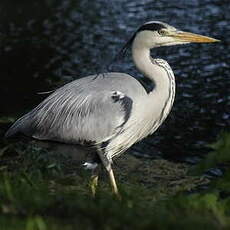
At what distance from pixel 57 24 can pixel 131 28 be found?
2.06m

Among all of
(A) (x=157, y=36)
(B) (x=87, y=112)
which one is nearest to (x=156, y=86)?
(A) (x=157, y=36)

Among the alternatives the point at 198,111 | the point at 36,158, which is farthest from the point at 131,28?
the point at 36,158

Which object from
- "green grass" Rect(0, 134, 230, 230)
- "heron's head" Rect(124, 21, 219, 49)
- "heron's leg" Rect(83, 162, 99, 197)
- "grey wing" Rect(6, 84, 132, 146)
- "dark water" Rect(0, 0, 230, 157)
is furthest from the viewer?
"dark water" Rect(0, 0, 230, 157)

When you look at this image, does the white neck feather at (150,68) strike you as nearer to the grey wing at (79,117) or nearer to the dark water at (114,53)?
the grey wing at (79,117)

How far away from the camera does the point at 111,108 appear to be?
21.1 ft

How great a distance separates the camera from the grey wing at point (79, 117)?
6426 mm

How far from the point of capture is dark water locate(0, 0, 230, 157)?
9.05m

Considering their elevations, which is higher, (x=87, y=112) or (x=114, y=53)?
(x=114, y=53)

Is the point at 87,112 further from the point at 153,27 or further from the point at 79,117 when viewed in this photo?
the point at 153,27

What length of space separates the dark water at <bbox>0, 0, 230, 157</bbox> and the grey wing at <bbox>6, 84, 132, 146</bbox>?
205cm

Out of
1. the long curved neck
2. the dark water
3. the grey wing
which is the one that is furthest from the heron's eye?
the dark water

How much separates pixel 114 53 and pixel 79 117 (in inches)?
221

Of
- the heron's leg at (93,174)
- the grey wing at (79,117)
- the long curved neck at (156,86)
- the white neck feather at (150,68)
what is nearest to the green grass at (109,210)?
the grey wing at (79,117)

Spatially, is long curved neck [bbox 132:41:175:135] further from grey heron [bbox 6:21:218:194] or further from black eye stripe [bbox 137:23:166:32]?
black eye stripe [bbox 137:23:166:32]
